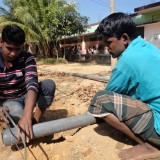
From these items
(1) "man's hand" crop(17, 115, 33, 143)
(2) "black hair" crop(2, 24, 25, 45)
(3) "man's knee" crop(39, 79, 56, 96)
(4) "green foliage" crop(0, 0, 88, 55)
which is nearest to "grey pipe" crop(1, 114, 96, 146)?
(1) "man's hand" crop(17, 115, 33, 143)

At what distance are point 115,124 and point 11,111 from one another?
45.2 inches

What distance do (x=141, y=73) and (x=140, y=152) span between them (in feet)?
2.47

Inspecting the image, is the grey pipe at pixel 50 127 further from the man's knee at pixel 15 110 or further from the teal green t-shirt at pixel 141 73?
the teal green t-shirt at pixel 141 73

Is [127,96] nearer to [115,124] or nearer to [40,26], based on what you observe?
[115,124]

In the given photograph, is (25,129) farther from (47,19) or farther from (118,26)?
(47,19)

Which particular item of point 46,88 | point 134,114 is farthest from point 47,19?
point 134,114

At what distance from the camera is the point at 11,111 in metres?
2.88

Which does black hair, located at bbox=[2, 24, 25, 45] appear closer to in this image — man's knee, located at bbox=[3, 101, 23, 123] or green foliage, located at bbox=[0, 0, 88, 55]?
man's knee, located at bbox=[3, 101, 23, 123]

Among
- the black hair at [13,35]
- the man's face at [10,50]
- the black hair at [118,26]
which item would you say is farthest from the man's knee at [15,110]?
the black hair at [118,26]

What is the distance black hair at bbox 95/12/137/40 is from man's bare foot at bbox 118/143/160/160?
1071 millimetres

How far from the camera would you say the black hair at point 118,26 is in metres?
2.54

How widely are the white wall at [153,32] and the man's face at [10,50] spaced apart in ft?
42.6

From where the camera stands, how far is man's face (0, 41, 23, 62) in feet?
9.22

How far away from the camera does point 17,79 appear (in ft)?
10.0
